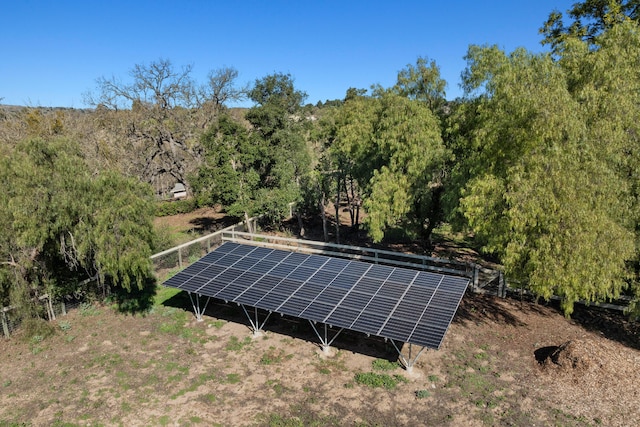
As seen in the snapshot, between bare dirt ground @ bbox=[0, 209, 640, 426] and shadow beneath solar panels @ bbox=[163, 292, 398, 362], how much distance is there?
0.26 feet

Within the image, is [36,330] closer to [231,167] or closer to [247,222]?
[247,222]

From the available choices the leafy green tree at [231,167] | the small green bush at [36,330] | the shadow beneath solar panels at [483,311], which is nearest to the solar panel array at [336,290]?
the shadow beneath solar panels at [483,311]

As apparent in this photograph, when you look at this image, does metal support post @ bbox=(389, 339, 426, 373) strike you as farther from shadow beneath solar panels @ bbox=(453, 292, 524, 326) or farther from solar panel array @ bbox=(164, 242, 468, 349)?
shadow beneath solar panels @ bbox=(453, 292, 524, 326)

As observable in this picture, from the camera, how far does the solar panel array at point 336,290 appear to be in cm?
1330

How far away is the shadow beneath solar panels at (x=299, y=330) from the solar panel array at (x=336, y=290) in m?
1.72

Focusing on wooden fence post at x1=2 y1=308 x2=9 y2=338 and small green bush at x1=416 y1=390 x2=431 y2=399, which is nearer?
small green bush at x1=416 y1=390 x2=431 y2=399

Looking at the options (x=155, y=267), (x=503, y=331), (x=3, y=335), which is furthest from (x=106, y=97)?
(x=503, y=331)

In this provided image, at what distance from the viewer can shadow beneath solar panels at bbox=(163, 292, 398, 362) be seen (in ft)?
48.4

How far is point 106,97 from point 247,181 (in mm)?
22346

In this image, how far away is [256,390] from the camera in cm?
1281

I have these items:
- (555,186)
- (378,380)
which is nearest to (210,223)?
(378,380)

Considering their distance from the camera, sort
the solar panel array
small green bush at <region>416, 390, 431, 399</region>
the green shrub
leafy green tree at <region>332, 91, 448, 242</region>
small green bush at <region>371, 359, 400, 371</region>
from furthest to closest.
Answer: the green shrub
leafy green tree at <region>332, 91, 448, 242</region>
small green bush at <region>371, 359, 400, 371</region>
the solar panel array
small green bush at <region>416, 390, 431, 399</region>

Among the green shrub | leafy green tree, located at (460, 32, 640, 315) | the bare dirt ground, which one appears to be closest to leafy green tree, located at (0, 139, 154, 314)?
the bare dirt ground

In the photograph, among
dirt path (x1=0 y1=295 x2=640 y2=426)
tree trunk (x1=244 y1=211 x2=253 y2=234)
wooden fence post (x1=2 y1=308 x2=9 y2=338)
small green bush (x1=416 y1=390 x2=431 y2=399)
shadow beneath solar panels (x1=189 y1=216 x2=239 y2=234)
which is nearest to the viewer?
dirt path (x1=0 y1=295 x2=640 y2=426)
